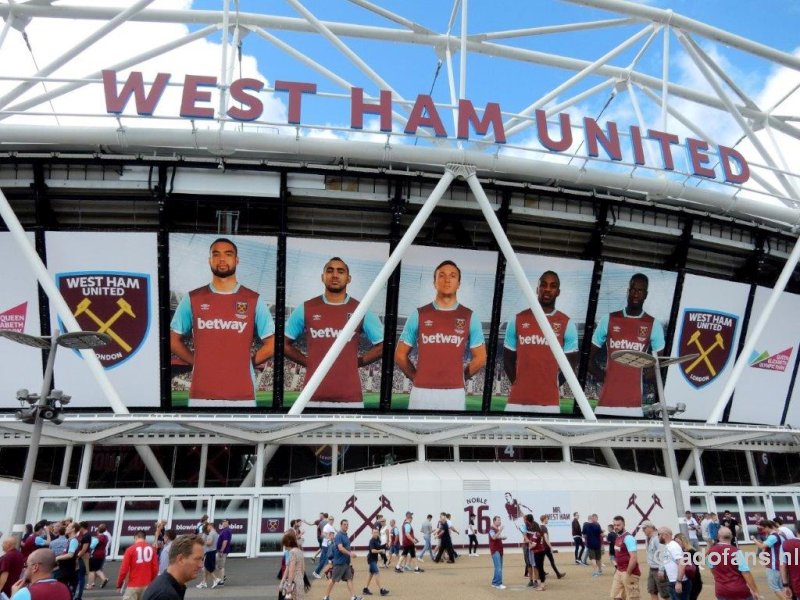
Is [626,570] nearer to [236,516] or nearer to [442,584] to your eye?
[442,584]

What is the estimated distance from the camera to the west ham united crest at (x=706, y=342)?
103 ft

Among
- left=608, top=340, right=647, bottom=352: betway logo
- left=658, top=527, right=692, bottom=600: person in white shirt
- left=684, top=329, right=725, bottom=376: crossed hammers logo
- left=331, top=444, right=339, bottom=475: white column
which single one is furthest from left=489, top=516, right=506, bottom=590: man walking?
left=684, top=329, right=725, bottom=376: crossed hammers logo

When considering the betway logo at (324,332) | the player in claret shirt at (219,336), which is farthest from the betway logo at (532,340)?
the player in claret shirt at (219,336)

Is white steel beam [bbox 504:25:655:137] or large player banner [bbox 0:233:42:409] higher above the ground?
white steel beam [bbox 504:25:655:137]

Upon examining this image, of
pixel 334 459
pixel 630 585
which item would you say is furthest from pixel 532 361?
pixel 630 585

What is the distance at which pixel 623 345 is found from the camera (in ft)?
100

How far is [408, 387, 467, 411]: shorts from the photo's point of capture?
28.5 meters

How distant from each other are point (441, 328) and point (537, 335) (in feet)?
15.8

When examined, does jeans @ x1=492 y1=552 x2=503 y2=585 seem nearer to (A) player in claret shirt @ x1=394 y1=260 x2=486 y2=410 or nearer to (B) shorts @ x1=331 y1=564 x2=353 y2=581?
Result: (B) shorts @ x1=331 y1=564 x2=353 y2=581

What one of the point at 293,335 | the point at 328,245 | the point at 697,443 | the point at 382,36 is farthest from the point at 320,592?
the point at 382,36

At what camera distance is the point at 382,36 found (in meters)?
31.7

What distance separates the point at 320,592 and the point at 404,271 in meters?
16.1

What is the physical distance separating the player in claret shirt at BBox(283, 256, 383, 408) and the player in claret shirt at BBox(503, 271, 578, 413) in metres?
6.95

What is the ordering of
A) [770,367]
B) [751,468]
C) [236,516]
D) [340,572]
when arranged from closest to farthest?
1. [340,572]
2. [236,516]
3. [770,367]
4. [751,468]
